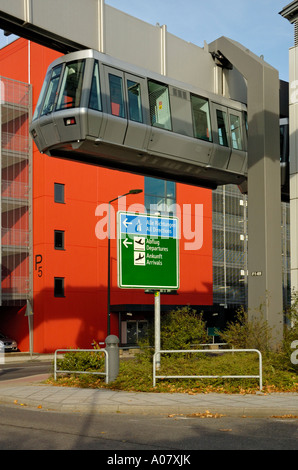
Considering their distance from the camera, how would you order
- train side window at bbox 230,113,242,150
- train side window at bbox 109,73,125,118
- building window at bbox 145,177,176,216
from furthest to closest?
building window at bbox 145,177,176,216
train side window at bbox 230,113,242,150
train side window at bbox 109,73,125,118

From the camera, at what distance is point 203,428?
34.1ft

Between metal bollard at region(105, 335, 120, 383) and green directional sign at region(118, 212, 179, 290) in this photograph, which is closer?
metal bollard at region(105, 335, 120, 383)

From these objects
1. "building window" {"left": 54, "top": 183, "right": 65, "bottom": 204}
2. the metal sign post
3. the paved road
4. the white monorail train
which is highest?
"building window" {"left": 54, "top": 183, "right": 65, "bottom": 204}

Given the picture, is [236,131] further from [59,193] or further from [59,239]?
[59,193]

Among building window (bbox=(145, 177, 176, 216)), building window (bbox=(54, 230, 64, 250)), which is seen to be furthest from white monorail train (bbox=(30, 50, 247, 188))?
building window (bbox=(145, 177, 176, 216))

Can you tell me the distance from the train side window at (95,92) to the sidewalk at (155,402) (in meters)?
7.14

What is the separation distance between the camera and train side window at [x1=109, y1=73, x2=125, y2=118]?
17.2m

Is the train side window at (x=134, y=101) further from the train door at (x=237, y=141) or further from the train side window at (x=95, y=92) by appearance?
the train door at (x=237, y=141)

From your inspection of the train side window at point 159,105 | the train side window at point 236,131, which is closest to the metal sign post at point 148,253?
Answer: the train side window at point 159,105

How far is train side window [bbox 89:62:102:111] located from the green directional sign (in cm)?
291

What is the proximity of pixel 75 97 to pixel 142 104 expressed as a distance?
2.11 meters

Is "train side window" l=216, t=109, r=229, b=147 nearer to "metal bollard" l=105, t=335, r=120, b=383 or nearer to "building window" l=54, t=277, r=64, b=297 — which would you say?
"metal bollard" l=105, t=335, r=120, b=383

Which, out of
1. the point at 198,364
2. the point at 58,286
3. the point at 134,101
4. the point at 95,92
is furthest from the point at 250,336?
the point at 58,286
